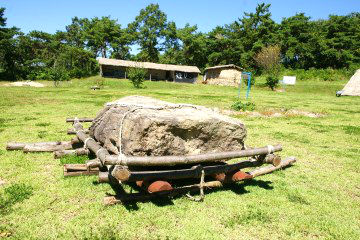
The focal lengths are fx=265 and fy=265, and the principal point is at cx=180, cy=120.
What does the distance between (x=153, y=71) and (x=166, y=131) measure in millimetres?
59508

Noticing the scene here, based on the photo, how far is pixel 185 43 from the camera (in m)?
80.6

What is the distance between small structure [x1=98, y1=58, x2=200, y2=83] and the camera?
59.1 meters

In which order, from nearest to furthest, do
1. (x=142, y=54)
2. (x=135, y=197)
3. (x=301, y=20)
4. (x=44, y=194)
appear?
(x=135, y=197), (x=44, y=194), (x=301, y=20), (x=142, y=54)

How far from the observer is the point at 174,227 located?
163 inches

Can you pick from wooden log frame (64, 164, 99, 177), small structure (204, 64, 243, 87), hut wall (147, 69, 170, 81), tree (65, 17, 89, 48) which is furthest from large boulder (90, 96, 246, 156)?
tree (65, 17, 89, 48)

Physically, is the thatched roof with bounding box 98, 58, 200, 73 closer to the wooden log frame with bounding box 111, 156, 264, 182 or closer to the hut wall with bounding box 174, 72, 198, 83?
the hut wall with bounding box 174, 72, 198, 83

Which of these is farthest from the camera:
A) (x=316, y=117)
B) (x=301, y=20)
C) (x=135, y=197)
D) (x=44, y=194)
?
(x=301, y=20)

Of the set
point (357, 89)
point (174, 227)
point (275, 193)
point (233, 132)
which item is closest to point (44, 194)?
point (174, 227)

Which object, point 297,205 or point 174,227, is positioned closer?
point 174,227

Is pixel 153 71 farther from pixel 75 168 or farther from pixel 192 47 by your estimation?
pixel 75 168

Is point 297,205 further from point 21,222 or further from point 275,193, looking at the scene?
point 21,222

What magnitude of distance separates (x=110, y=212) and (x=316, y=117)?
15.4 meters

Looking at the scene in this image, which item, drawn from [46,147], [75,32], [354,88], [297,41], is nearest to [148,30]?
[75,32]

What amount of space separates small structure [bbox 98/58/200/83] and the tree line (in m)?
5.98
